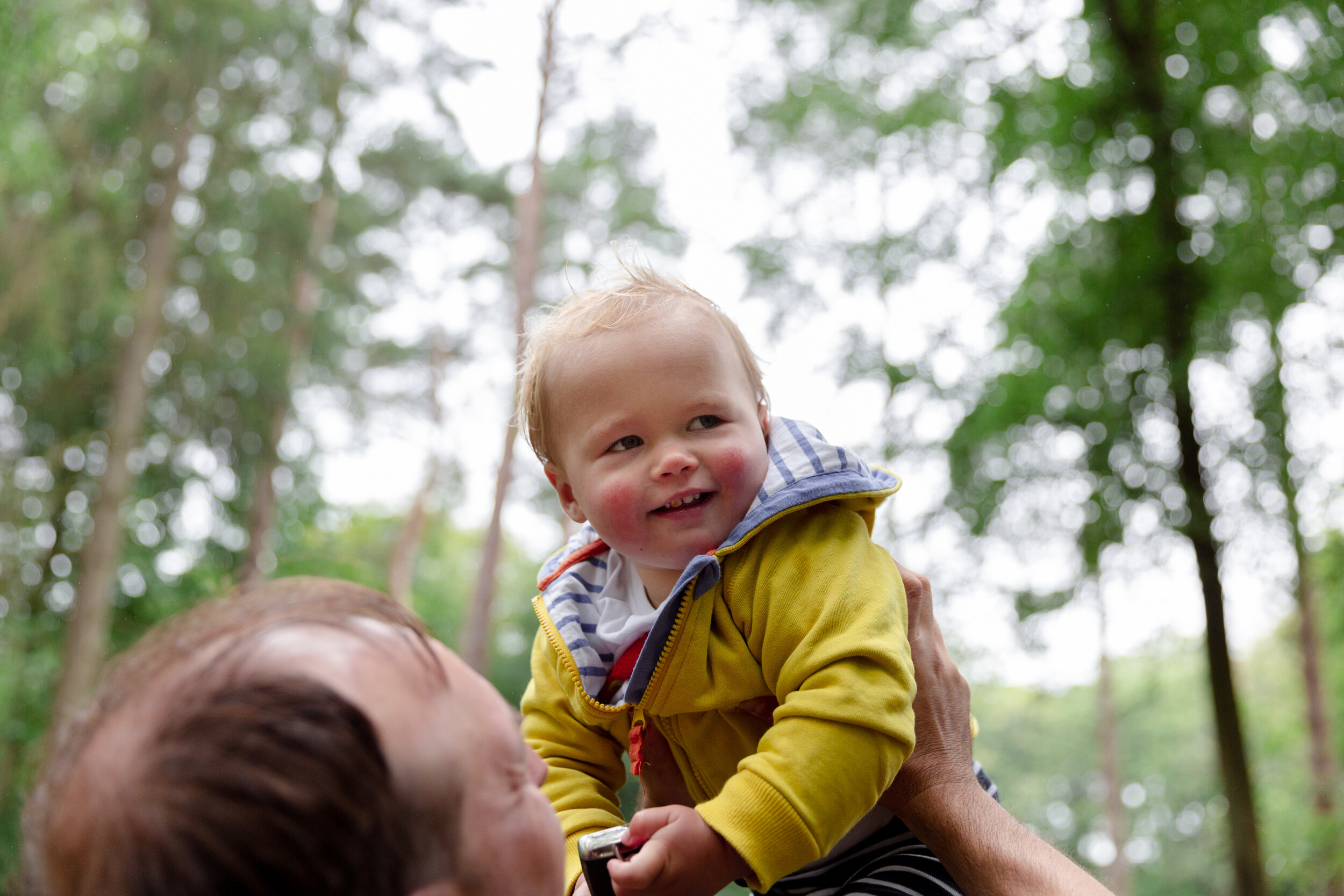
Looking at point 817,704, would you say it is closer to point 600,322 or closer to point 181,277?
point 600,322

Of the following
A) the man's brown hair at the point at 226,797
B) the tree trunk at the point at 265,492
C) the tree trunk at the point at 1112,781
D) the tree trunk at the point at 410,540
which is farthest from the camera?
the tree trunk at the point at 410,540

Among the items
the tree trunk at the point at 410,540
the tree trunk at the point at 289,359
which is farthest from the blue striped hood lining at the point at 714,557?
the tree trunk at the point at 410,540

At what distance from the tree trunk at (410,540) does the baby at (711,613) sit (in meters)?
14.8

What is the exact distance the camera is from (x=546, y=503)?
1653 cm

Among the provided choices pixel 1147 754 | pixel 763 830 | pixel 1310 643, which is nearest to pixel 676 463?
pixel 763 830

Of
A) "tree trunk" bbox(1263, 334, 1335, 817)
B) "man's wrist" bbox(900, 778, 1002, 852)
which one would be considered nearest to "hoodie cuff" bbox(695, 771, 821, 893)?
"man's wrist" bbox(900, 778, 1002, 852)

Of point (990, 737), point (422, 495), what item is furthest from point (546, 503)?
point (990, 737)

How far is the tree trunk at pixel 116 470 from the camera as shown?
9289 millimetres

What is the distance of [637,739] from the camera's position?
1.33m

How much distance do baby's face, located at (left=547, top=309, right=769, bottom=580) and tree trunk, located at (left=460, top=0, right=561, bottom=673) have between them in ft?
27.3

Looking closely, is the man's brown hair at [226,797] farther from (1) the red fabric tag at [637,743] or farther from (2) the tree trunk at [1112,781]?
(2) the tree trunk at [1112,781]

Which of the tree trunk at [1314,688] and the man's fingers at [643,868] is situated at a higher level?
the man's fingers at [643,868]

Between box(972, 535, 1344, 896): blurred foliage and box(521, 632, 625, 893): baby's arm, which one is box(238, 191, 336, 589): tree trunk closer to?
box(521, 632, 625, 893): baby's arm

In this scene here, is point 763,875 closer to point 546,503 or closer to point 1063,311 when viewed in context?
point 1063,311
